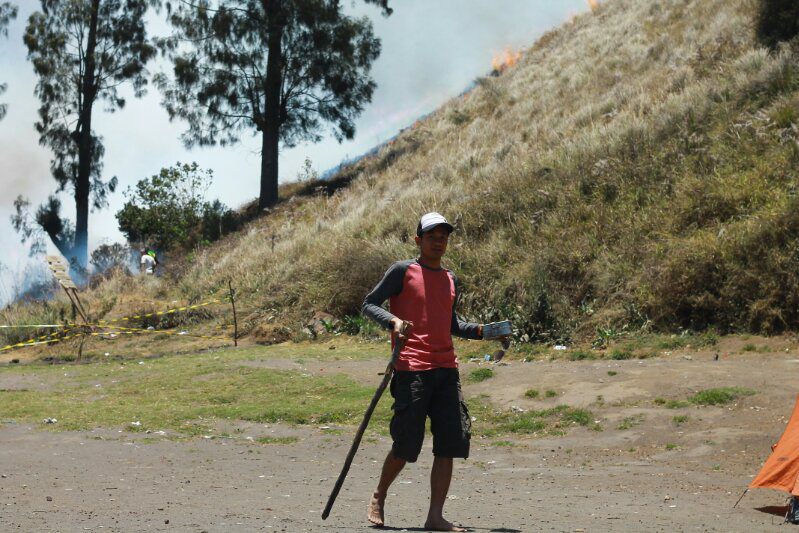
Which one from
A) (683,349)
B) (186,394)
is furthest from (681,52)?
(186,394)

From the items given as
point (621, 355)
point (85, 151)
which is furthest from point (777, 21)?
point (85, 151)

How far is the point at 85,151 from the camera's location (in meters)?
42.7

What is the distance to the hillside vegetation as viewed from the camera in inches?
691

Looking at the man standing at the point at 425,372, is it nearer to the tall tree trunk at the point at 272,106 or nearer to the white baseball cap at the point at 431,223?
the white baseball cap at the point at 431,223

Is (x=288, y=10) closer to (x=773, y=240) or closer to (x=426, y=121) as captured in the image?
(x=426, y=121)

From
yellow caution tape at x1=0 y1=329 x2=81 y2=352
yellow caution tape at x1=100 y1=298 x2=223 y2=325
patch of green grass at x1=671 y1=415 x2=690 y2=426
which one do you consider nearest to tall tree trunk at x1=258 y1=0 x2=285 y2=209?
yellow caution tape at x1=100 y1=298 x2=223 y2=325

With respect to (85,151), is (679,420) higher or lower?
lower

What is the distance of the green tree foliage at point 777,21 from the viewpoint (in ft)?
83.1

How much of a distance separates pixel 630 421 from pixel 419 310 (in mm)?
5911

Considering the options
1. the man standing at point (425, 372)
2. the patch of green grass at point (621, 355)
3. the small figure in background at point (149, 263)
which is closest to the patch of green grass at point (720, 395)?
the patch of green grass at point (621, 355)

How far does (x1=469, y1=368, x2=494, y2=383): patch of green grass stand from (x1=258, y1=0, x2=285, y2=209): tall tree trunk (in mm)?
25515

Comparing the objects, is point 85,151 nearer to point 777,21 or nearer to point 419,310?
point 777,21

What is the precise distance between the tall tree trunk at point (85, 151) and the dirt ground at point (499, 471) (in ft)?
100

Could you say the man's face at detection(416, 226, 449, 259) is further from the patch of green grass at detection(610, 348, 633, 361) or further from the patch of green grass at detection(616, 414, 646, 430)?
the patch of green grass at detection(610, 348, 633, 361)
